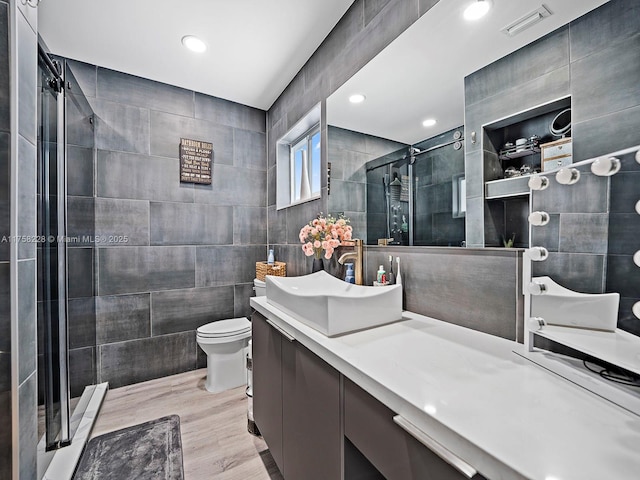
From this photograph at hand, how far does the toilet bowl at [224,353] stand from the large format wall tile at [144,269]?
54cm

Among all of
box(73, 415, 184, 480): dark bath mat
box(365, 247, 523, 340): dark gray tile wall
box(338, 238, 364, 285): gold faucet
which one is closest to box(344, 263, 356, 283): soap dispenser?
box(338, 238, 364, 285): gold faucet

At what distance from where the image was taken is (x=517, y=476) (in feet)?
1.31

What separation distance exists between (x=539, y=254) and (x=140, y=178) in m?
2.68

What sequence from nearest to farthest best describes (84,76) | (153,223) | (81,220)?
(81,220) < (84,76) < (153,223)

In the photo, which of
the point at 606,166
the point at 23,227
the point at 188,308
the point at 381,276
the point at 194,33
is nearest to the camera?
the point at 606,166

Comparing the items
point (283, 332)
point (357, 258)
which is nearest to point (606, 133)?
point (357, 258)

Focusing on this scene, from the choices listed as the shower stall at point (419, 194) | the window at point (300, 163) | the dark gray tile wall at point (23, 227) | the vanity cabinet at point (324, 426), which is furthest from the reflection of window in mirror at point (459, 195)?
the dark gray tile wall at point (23, 227)

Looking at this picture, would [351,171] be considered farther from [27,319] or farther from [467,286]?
[27,319]

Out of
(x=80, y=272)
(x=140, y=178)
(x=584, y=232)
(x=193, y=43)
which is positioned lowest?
(x=80, y=272)

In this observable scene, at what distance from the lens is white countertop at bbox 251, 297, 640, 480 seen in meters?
0.42

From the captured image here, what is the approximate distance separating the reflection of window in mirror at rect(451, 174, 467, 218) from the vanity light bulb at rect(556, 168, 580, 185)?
1.20ft

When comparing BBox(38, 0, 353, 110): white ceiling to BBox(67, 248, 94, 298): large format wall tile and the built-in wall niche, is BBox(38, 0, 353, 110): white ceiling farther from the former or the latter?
BBox(67, 248, 94, 298): large format wall tile

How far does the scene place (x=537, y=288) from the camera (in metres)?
0.80

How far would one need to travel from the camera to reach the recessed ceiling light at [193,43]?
6.29ft
